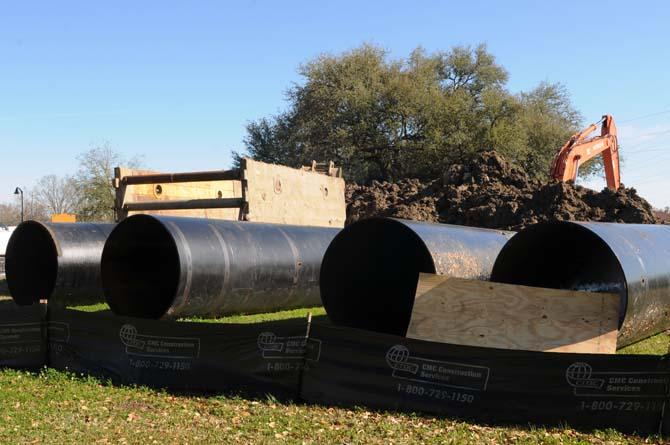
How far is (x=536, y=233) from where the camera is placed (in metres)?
9.73

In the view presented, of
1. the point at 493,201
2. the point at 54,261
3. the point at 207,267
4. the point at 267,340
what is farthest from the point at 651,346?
the point at 493,201

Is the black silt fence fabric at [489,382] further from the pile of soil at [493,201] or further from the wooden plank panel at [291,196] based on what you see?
the pile of soil at [493,201]

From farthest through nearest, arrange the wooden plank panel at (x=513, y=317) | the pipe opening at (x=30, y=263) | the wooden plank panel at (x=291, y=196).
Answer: the wooden plank panel at (x=291, y=196) < the pipe opening at (x=30, y=263) < the wooden plank panel at (x=513, y=317)

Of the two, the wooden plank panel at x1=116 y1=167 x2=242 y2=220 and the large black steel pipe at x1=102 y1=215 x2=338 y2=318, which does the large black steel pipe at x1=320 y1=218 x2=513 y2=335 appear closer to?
the large black steel pipe at x1=102 y1=215 x2=338 y2=318

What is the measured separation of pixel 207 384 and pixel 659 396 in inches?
176

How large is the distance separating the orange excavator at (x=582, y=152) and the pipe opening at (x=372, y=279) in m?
16.5

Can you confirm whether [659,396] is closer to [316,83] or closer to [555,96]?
[316,83]

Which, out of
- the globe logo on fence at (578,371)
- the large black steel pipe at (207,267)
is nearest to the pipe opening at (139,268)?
the large black steel pipe at (207,267)

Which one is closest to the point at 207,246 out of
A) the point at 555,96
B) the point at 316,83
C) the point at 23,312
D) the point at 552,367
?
the point at 23,312

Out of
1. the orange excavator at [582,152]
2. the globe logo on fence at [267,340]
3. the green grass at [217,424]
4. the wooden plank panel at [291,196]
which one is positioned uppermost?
the orange excavator at [582,152]

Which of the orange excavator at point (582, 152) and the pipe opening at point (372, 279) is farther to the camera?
the orange excavator at point (582, 152)

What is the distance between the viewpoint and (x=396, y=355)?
22.3 feet

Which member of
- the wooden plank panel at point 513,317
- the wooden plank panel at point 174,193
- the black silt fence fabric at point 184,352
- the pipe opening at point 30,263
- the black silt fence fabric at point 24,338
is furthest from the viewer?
the wooden plank panel at point 174,193

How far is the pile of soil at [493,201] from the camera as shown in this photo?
21.8m
